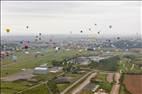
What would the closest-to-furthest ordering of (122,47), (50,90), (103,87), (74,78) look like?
1. (50,90)
2. (103,87)
3. (74,78)
4. (122,47)

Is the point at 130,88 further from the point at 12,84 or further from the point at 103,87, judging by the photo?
the point at 12,84

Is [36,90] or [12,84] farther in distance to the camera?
[12,84]

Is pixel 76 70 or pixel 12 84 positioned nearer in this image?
pixel 12 84

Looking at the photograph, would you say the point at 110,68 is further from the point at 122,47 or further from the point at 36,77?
the point at 122,47

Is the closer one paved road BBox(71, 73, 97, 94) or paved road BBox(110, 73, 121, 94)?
paved road BBox(110, 73, 121, 94)

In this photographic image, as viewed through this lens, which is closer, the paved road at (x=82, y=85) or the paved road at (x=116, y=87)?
the paved road at (x=116, y=87)

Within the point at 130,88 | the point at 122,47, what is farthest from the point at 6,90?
the point at 122,47

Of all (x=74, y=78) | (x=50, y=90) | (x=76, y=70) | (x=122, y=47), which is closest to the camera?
(x=50, y=90)

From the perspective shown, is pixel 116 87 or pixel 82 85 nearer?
pixel 116 87

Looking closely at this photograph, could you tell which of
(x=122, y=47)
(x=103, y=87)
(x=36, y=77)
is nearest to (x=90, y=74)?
(x=36, y=77)
